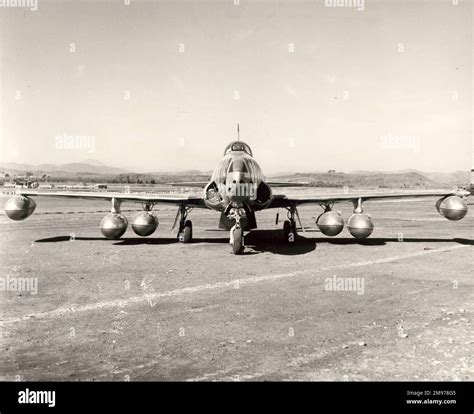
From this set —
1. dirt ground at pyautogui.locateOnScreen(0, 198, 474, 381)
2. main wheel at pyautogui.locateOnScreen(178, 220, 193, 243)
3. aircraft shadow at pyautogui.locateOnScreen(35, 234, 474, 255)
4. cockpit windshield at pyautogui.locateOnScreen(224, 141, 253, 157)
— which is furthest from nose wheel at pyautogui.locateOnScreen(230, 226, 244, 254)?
cockpit windshield at pyautogui.locateOnScreen(224, 141, 253, 157)

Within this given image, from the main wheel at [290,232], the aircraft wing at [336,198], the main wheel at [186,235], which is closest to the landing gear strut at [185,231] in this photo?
the main wheel at [186,235]

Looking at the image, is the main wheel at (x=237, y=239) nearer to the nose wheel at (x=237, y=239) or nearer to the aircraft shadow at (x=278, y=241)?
the nose wheel at (x=237, y=239)

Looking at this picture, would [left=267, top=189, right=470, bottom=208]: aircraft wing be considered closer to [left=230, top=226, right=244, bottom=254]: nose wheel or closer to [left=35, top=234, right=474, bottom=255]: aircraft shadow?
[left=35, top=234, right=474, bottom=255]: aircraft shadow

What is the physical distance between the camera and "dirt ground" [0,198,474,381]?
16.8ft

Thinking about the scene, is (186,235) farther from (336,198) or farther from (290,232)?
(336,198)

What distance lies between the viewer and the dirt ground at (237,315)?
16.8ft

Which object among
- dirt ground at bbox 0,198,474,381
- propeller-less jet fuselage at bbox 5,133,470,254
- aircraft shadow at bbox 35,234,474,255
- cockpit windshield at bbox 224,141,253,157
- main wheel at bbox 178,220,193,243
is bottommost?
dirt ground at bbox 0,198,474,381

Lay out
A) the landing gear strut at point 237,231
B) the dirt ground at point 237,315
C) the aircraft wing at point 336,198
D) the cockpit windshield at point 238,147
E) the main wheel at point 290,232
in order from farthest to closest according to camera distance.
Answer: the aircraft wing at point 336,198
the main wheel at point 290,232
the cockpit windshield at point 238,147
the landing gear strut at point 237,231
the dirt ground at point 237,315

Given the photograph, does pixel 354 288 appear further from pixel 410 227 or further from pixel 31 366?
pixel 410 227

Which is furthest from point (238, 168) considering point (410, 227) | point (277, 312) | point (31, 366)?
point (410, 227)

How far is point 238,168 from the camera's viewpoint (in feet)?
42.8

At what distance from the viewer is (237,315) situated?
7.34 meters

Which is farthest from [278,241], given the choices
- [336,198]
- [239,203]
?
[239,203]
